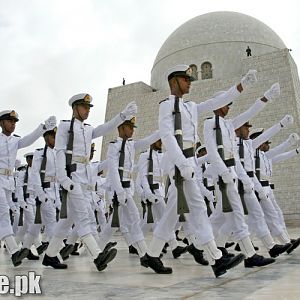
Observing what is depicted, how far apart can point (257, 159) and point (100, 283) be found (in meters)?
3.90

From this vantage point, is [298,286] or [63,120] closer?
[298,286]

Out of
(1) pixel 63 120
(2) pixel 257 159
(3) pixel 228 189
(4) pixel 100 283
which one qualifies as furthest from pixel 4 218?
(2) pixel 257 159

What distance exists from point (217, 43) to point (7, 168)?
1911 cm

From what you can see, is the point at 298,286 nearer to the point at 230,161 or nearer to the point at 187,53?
the point at 230,161

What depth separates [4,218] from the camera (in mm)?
5195

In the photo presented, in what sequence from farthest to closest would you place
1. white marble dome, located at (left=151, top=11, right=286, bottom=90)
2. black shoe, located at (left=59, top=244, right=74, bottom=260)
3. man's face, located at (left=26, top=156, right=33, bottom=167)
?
white marble dome, located at (left=151, top=11, right=286, bottom=90), man's face, located at (left=26, top=156, right=33, bottom=167), black shoe, located at (left=59, top=244, right=74, bottom=260)

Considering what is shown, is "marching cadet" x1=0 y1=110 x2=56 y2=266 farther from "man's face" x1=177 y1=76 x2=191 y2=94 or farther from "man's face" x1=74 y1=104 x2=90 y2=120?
"man's face" x1=177 y1=76 x2=191 y2=94

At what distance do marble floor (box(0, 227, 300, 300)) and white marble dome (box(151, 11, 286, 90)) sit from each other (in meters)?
18.4

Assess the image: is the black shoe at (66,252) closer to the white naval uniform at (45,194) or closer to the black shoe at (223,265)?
the white naval uniform at (45,194)

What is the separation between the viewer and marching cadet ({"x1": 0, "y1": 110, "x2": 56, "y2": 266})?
17.0 feet

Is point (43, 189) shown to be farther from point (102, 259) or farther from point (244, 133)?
point (244, 133)

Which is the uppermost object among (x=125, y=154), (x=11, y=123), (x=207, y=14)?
(x=207, y=14)

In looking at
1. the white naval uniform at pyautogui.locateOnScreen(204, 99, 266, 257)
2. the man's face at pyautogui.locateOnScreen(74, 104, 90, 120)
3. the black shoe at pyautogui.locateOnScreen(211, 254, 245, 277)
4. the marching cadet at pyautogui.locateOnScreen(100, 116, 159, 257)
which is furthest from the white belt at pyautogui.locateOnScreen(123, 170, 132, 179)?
the black shoe at pyautogui.locateOnScreen(211, 254, 245, 277)

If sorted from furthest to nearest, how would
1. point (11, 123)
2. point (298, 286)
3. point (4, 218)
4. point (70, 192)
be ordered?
1. point (11, 123)
2. point (4, 218)
3. point (70, 192)
4. point (298, 286)
